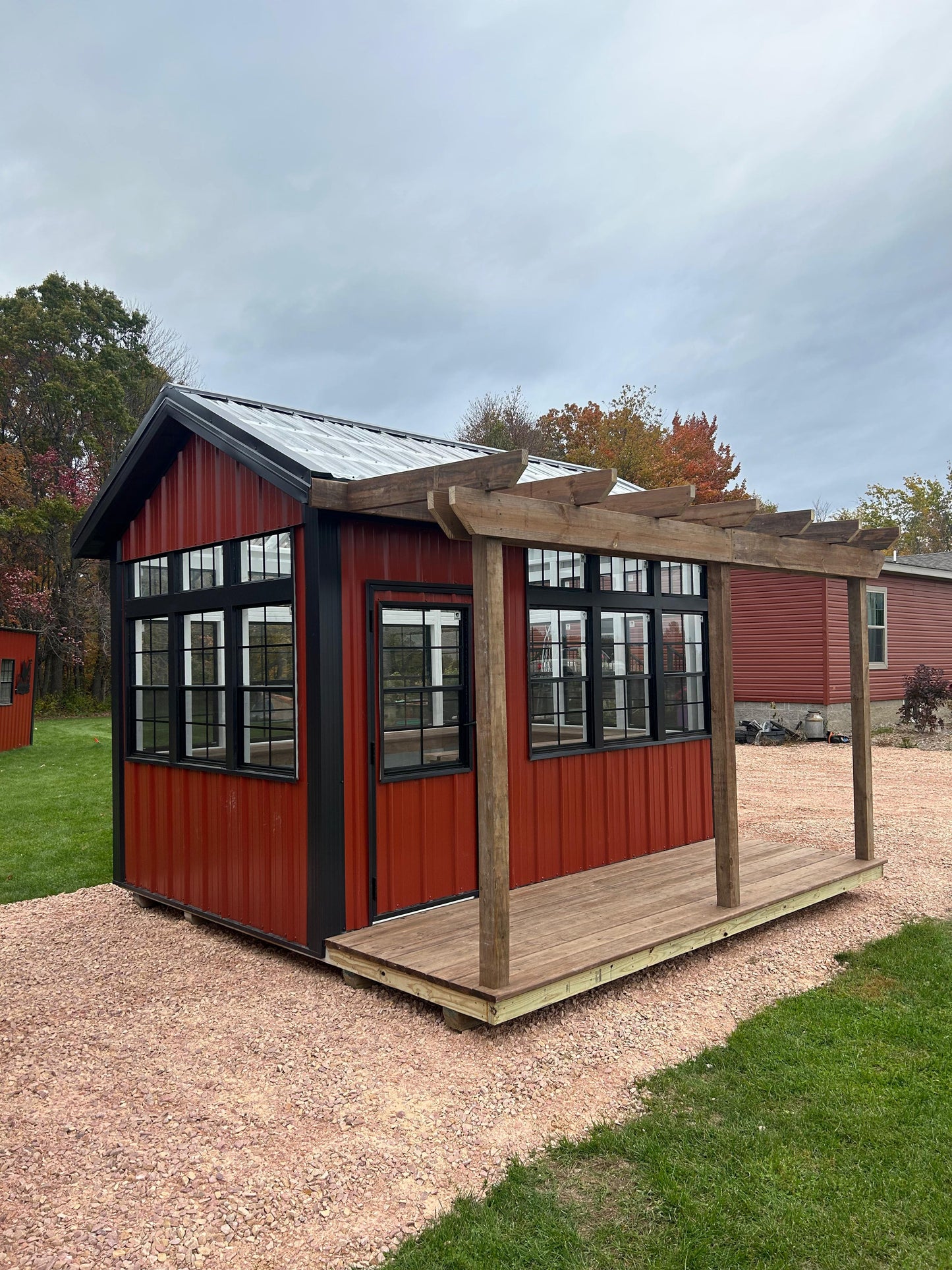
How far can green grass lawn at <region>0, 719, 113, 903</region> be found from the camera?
725 centimetres

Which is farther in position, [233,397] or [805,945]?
[233,397]

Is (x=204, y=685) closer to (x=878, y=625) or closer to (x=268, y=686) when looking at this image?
(x=268, y=686)

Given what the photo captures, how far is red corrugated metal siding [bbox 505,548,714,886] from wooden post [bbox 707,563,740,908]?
115 centimetres

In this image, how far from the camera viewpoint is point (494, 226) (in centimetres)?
2086

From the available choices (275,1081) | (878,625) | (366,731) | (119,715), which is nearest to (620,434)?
(878,625)

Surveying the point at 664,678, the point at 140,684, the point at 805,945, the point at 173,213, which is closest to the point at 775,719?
the point at 664,678

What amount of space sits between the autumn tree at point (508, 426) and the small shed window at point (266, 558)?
21856mm

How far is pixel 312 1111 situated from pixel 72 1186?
0.80 m

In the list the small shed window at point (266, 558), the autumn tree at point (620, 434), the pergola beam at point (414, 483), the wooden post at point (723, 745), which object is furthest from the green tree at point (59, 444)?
the wooden post at point (723, 745)

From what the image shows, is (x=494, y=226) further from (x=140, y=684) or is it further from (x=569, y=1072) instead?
(x=569, y=1072)

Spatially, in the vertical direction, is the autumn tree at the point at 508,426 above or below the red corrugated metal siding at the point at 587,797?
above

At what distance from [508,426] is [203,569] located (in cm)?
2535

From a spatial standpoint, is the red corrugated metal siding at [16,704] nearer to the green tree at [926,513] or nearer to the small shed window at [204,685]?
the small shed window at [204,685]

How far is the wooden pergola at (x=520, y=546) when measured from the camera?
11.7 ft
